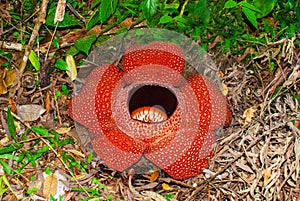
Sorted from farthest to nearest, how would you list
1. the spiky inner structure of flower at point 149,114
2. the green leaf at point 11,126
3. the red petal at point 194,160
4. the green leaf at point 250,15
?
the spiky inner structure of flower at point 149,114 → the green leaf at point 250,15 → the green leaf at point 11,126 → the red petal at point 194,160

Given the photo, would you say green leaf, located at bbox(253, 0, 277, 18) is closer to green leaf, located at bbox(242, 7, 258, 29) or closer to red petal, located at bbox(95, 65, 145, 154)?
green leaf, located at bbox(242, 7, 258, 29)

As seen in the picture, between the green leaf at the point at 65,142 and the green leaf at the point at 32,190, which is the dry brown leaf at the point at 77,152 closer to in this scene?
the green leaf at the point at 65,142

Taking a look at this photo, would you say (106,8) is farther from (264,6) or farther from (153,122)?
(264,6)

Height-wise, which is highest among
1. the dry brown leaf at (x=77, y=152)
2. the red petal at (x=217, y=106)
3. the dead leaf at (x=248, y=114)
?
the red petal at (x=217, y=106)

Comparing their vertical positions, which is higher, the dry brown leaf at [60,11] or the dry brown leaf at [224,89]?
the dry brown leaf at [60,11]

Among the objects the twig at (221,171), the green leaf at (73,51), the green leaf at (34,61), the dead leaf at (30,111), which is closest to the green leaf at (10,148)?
the dead leaf at (30,111)

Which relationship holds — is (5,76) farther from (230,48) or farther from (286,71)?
(286,71)

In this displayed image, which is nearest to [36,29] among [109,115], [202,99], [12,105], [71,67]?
[71,67]
